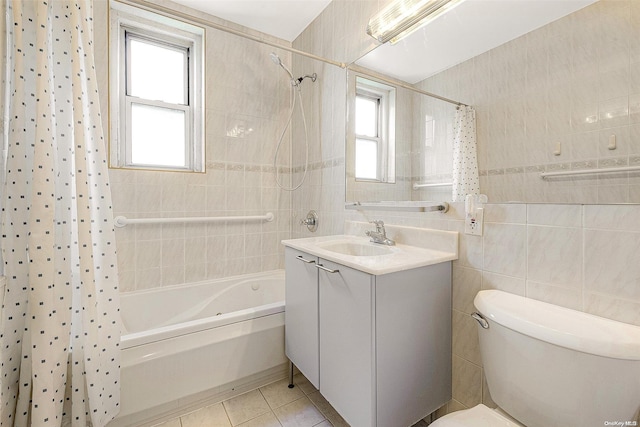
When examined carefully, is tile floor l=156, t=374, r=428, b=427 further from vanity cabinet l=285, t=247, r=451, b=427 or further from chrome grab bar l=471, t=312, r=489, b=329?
chrome grab bar l=471, t=312, r=489, b=329

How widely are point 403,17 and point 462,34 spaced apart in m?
0.35

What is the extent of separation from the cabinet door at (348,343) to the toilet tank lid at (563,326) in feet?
1.32

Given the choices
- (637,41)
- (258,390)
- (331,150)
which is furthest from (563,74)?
(258,390)

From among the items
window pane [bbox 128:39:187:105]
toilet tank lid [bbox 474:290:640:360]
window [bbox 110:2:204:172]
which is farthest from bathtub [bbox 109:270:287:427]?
window pane [bbox 128:39:187:105]

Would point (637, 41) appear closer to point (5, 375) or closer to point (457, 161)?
point (457, 161)

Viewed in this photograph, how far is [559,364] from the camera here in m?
0.73

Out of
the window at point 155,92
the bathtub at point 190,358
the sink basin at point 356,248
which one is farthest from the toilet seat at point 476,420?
the window at point 155,92

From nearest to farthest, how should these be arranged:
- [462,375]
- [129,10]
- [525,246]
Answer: [525,246] < [462,375] < [129,10]

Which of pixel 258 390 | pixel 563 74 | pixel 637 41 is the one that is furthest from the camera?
pixel 258 390

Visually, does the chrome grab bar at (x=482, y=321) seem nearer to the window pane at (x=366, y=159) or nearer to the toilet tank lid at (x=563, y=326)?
the toilet tank lid at (x=563, y=326)

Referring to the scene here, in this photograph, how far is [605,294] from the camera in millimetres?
812

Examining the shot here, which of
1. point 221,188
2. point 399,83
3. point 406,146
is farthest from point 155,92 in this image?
point 406,146

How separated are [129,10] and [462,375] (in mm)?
2883

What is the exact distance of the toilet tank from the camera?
67 cm
